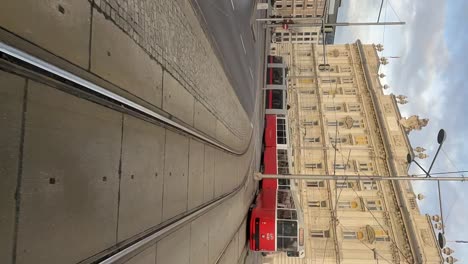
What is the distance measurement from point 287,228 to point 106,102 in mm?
17495

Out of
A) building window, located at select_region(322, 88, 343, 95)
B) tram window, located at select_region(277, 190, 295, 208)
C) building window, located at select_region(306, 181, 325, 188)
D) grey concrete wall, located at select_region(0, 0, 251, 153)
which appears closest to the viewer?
grey concrete wall, located at select_region(0, 0, 251, 153)

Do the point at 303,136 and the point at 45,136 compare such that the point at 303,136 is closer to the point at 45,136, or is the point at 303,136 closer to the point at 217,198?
the point at 217,198

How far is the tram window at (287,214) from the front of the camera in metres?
21.7

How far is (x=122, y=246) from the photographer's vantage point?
5.66 meters

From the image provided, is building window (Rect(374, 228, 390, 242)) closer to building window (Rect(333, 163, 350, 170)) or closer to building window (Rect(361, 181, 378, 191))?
building window (Rect(361, 181, 378, 191))

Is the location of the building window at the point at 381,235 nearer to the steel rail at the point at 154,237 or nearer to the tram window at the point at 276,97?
the tram window at the point at 276,97

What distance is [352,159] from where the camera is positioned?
41031 millimetres

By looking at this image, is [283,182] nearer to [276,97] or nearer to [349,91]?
[276,97]

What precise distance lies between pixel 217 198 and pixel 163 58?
6.34m

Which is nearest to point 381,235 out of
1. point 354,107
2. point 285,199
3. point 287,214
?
point 354,107

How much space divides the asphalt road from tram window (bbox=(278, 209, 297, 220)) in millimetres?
5859

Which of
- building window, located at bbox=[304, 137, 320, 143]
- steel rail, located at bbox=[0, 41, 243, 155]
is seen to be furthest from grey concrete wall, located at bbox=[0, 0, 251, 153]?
building window, located at bbox=[304, 137, 320, 143]

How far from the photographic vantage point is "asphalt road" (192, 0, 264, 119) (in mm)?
13324

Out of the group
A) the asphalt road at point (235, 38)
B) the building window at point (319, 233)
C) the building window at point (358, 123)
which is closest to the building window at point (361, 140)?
the building window at point (358, 123)
